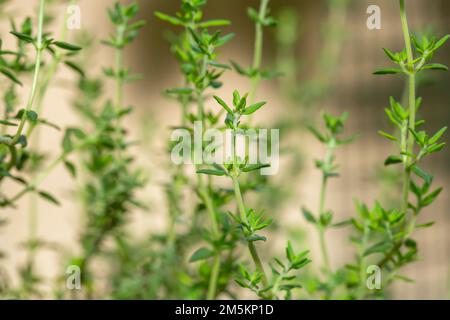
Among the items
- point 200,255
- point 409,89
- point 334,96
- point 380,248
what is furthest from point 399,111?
point 334,96

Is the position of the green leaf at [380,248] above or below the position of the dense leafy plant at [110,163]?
below

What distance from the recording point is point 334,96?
245 cm

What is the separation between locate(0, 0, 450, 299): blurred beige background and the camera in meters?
2.10

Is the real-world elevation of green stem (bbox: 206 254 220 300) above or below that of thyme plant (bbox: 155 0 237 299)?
Answer: below

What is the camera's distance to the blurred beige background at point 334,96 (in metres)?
2.10

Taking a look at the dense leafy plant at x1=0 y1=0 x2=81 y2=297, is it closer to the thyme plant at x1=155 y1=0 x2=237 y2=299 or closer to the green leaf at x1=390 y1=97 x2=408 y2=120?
the thyme plant at x1=155 y1=0 x2=237 y2=299

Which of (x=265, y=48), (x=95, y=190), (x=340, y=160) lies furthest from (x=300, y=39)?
(x=95, y=190)

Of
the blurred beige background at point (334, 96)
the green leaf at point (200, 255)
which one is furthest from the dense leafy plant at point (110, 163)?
the blurred beige background at point (334, 96)

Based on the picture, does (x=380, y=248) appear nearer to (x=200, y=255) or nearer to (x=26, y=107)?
(x=200, y=255)

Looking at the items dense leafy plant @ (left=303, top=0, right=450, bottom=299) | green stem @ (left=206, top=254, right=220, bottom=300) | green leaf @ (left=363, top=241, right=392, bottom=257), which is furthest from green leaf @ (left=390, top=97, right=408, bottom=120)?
green stem @ (left=206, top=254, right=220, bottom=300)

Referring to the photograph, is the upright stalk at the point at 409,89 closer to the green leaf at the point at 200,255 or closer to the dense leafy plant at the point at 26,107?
the green leaf at the point at 200,255

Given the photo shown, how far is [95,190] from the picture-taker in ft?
2.93

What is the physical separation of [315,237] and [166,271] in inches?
62.1
